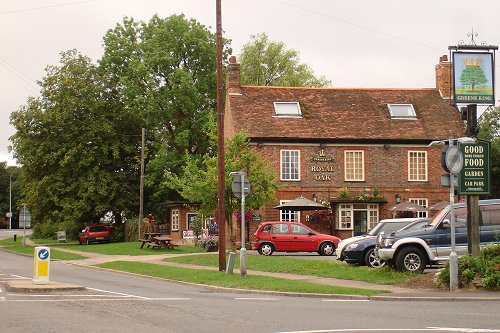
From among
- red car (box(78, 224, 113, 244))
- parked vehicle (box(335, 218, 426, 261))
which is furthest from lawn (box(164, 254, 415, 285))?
red car (box(78, 224, 113, 244))

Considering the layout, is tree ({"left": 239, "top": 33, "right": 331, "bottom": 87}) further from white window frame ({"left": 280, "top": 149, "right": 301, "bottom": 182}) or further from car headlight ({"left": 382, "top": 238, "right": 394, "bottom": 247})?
car headlight ({"left": 382, "top": 238, "right": 394, "bottom": 247})

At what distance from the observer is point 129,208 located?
5916 centimetres

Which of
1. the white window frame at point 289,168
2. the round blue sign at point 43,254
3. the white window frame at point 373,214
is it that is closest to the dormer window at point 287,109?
the white window frame at point 289,168

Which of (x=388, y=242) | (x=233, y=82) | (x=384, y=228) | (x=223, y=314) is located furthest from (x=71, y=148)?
(x=223, y=314)

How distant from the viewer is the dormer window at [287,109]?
44894 mm

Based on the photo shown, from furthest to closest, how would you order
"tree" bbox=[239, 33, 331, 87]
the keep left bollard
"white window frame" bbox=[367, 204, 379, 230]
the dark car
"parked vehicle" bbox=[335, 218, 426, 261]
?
"tree" bbox=[239, 33, 331, 87] → "white window frame" bbox=[367, 204, 379, 230] → "parked vehicle" bbox=[335, 218, 426, 261] → the dark car → the keep left bollard

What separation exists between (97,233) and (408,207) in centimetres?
2630

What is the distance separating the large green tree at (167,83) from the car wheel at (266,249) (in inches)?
875

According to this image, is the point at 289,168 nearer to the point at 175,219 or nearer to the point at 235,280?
the point at 175,219

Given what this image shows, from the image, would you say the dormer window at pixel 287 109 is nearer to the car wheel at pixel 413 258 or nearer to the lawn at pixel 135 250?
the lawn at pixel 135 250

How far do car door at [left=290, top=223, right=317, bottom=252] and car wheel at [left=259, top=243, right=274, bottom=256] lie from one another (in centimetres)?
97

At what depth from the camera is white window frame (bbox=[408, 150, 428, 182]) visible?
145 feet

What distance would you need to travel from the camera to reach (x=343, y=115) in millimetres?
45531

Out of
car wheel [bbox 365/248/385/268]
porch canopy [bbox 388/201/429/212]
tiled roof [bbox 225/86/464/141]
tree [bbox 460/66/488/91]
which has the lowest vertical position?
car wheel [bbox 365/248/385/268]
